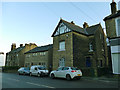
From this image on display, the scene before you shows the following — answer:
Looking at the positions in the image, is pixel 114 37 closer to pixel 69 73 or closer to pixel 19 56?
pixel 69 73

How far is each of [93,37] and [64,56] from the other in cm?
727

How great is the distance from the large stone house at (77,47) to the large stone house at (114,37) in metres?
5.44

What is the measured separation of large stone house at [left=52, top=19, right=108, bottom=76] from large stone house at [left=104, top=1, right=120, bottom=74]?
5438mm

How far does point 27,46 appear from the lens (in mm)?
41938

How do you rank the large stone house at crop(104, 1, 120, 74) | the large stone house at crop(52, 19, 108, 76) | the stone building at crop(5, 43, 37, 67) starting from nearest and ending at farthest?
the large stone house at crop(104, 1, 120, 74), the large stone house at crop(52, 19, 108, 76), the stone building at crop(5, 43, 37, 67)

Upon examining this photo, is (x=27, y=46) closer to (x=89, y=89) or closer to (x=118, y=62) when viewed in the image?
(x=118, y=62)

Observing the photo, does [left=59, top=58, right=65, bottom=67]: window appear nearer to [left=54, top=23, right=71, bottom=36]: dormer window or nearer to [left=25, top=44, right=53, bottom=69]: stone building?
[left=54, top=23, right=71, bottom=36]: dormer window

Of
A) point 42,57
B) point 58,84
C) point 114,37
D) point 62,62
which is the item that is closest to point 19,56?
point 42,57

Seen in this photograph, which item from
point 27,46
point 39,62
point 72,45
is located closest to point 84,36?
point 72,45

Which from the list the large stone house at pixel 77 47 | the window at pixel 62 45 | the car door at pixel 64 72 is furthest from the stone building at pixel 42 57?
the car door at pixel 64 72

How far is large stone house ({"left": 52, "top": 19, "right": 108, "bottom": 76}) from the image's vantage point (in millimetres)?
19062

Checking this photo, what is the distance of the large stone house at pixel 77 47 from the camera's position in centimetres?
1906

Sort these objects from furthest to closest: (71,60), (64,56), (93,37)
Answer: (93,37)
(64,56)
(71,60)

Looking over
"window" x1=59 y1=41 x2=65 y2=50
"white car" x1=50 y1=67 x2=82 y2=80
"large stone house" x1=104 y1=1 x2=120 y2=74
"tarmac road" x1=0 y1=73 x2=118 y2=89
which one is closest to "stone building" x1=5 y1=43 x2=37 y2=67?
"window" x1=59 y1=41 x2=65 y2=50
